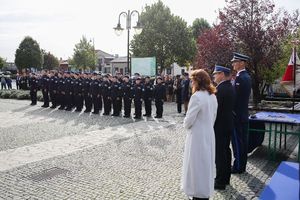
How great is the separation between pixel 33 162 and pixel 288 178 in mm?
5557

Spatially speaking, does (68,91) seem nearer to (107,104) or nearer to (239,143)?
(107,104)

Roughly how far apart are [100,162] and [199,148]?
11.8ft

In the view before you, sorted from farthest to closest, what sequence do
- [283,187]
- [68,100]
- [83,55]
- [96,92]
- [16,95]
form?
1. [83,55]
2. [16,95]
3. [68,100]
4. [96,92]
5. [283,187]

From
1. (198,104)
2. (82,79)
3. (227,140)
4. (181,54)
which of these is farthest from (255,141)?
(181,54)

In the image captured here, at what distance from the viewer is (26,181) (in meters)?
6.12

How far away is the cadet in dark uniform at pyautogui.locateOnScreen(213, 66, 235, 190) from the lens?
5691 mm

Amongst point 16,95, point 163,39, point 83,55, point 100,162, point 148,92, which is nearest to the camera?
point 100,162

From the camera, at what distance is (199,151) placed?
439 cm

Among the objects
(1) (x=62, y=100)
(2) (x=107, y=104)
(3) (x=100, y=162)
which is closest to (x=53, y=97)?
(1) (x=62, y=100)

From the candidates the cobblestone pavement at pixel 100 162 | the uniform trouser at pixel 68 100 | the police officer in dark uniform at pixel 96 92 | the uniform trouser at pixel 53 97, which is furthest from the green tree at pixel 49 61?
the cobblestone pavement at pixel 100 162

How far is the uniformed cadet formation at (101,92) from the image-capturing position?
14.6m

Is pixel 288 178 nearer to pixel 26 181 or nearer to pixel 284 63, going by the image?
pixel 26 181

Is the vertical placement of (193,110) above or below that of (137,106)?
above

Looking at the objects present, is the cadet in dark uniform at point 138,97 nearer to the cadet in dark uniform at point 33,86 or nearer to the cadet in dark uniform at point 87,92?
the cadet in dark uniform at point 87,92
